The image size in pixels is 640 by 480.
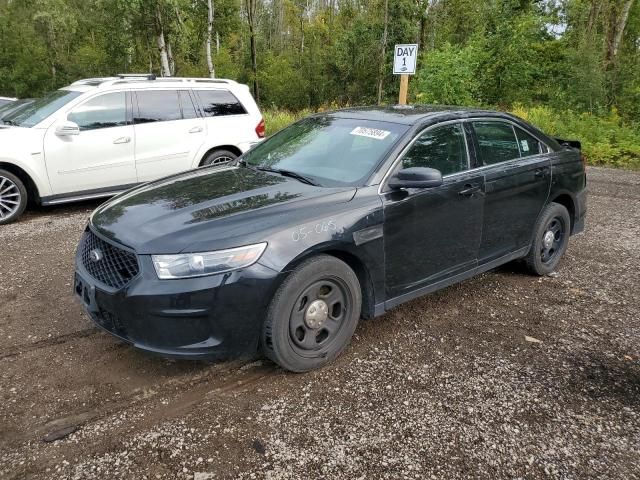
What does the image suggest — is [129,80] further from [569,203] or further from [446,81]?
[446,81]

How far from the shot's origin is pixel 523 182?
439 centimetres

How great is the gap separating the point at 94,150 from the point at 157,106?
3.75ft

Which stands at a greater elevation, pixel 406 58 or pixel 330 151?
pixel 406 58

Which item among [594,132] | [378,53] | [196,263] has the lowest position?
[594,132]

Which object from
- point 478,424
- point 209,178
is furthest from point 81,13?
point 478,424

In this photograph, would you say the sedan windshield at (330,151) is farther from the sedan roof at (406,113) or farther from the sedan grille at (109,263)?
the sedan grille at (109,263)

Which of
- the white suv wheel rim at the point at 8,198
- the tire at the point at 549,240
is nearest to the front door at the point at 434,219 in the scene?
the tire at the point at 549,240

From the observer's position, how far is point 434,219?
146 inches

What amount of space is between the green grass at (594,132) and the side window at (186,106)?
4.22m

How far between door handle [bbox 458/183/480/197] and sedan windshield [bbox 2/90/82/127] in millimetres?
5457

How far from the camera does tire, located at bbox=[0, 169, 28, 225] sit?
6.40 metres

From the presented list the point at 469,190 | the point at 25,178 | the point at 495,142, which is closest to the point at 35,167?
the point at 25,178

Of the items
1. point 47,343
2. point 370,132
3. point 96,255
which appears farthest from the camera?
point 370,132

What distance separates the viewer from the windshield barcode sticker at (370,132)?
147 inches
